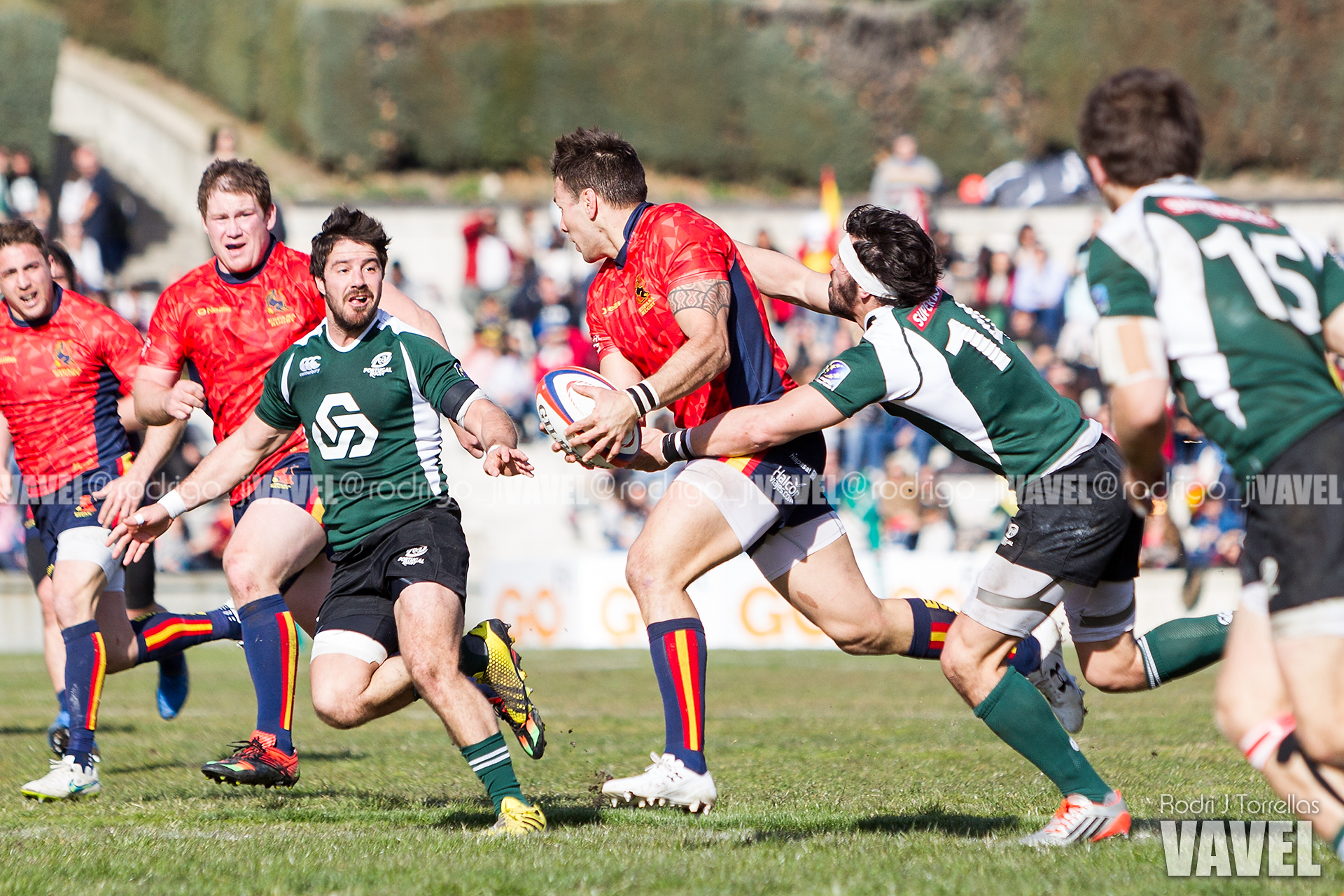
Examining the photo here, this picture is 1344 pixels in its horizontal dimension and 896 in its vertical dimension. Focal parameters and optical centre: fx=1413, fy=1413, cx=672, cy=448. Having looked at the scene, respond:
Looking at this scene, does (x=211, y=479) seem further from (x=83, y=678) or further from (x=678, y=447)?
(x=678, y=447)

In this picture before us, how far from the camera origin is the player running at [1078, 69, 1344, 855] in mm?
3584

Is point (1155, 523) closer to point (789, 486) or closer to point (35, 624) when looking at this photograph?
point (789, 486)

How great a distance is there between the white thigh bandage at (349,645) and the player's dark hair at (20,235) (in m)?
3.00

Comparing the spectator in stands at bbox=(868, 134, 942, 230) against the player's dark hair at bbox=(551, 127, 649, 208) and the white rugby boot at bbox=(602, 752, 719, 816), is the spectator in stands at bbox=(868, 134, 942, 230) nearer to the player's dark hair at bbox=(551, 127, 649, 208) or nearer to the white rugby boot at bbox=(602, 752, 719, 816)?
the player's dark hair at bbox=(551, 127, 649, 208)

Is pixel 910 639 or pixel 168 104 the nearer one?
pixel 910 639

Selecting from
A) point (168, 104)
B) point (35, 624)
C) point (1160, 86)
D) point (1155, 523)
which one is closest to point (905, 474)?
point (1155, 523)

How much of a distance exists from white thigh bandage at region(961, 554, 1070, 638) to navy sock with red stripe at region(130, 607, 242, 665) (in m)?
4.22

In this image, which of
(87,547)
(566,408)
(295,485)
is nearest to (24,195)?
(87,547)

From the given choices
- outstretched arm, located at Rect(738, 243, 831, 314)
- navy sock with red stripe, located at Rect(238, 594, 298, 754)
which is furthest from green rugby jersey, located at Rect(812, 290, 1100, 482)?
navy sock with red stripe, located at Rect(238, 594, 298, 754)

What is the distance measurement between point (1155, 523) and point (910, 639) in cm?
1117

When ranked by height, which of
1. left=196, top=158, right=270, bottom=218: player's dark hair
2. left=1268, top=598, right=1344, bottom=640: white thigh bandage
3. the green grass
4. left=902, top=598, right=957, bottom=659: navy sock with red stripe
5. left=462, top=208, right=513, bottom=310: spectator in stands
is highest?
left=462, top=208, right=513, bottom=310: spectator in stands

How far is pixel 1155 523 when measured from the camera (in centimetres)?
1598

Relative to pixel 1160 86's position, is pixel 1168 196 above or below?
below

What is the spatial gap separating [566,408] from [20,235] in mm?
3673
